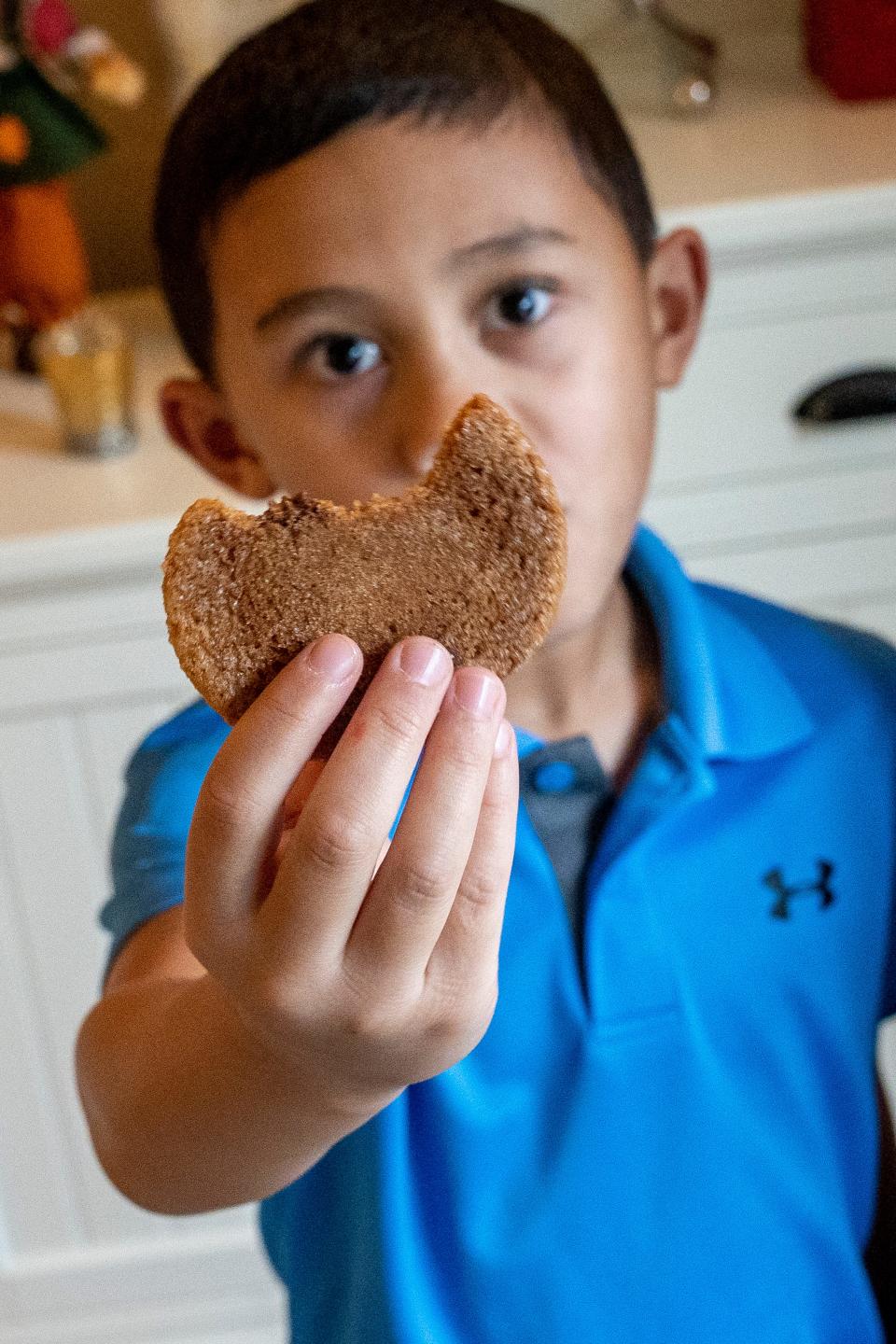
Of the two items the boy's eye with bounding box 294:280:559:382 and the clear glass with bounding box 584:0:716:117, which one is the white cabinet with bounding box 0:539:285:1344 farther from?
the clear glass with bounding box 584:0:716:117

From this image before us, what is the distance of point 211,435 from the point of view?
0.83 m

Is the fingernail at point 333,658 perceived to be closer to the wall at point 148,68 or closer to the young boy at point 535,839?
the young boy at point 535,839

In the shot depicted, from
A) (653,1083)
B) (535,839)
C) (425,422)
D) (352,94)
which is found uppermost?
(352,94)

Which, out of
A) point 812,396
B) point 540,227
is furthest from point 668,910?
point 812,396

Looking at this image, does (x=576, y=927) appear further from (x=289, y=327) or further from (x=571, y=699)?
(x=289, y=327)

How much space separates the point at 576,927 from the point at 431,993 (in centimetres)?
23

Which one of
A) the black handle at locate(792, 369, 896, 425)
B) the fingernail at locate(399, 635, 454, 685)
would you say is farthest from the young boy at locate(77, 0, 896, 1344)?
the black handle at locate(792, 369, 896, 425)

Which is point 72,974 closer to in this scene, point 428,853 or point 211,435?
point 211,435

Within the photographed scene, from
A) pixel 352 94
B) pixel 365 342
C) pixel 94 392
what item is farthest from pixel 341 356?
pixel 94 392

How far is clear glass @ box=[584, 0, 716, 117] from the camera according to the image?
1451 mm

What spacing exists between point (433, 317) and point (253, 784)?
0.28 meters

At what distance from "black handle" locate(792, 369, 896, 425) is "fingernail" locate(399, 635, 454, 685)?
2.81ft

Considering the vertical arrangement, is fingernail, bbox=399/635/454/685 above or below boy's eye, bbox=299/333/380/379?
above

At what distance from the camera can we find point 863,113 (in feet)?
4.50
